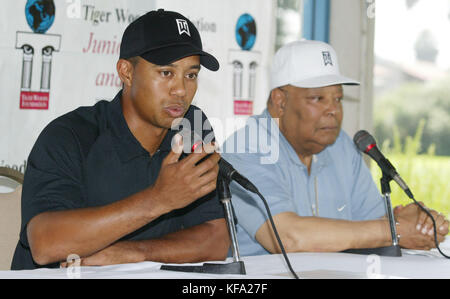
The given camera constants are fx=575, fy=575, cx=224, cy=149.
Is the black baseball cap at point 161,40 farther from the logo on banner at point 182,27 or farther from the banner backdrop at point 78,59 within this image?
the banner backdrop at point 78,59

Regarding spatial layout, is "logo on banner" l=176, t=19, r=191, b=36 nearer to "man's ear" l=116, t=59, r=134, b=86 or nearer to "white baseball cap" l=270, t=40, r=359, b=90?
"man's ear" l=116, t=59, r=134, b=86

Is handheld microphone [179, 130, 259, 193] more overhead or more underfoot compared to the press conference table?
more overhead

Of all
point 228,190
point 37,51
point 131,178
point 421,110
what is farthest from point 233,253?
point 421,110

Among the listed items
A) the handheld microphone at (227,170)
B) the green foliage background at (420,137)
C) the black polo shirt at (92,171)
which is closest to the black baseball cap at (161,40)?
the black polo shirt at (92,171)

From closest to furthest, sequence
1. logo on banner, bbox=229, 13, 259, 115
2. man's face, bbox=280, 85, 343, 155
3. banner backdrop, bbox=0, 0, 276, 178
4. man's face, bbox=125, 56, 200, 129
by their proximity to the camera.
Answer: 1. man's face, bbox=125, 56, 200, 129
2. man's face, bbox=280, 85, 343, 155
3. banner backdrop, bbox=0, 0, 276, 178
4. logo on banner, bbox=229, 13, 259, 115

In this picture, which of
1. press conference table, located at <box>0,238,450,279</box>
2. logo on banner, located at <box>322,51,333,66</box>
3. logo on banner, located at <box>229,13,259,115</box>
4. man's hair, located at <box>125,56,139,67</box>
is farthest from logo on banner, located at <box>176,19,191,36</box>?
logo on banner, located at <box>229,13,259,115</box>

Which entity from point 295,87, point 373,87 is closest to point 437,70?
point 373,87

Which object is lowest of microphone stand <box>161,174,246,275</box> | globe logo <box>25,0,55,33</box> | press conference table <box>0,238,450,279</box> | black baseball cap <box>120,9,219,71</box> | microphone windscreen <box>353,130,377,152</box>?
press conference table <box>0,238,450,279</box>

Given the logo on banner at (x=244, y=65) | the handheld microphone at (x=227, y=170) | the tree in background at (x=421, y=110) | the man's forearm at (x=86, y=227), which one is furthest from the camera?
the tree in background at (x=421, y=110)

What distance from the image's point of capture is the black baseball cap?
1.70 meters

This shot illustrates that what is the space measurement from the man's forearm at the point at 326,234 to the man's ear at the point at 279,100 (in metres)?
0.55

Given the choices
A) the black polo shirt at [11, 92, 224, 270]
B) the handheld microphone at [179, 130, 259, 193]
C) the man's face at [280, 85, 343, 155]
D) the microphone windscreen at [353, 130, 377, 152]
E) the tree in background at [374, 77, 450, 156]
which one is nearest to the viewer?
the handheld microphone at [179, 130, 259, 193]

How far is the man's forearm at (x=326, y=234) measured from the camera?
1970 mm
